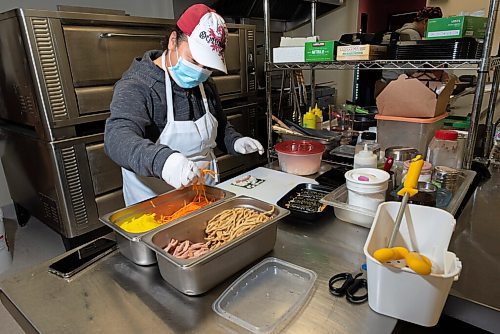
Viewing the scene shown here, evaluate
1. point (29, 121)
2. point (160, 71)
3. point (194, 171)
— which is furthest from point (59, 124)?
point (194, 171)

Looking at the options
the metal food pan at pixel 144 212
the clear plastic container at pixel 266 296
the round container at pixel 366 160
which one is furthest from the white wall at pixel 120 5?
the clear plastic container at pixel 266 296

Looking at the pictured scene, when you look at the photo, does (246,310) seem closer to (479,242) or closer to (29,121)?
(479,242)

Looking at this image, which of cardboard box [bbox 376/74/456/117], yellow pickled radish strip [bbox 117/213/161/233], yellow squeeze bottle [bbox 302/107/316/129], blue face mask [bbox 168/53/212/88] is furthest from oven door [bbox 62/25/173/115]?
cardboard box [bbox 376/74/456/117]

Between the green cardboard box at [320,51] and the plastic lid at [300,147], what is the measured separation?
365 mm

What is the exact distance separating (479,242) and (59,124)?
194 centimetres

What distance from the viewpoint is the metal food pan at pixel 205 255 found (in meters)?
0.72

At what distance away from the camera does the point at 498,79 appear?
1.50m

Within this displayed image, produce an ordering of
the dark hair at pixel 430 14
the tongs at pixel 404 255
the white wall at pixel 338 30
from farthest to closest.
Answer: the white wall at pixel 338 30 → the dark hair at pixel 430 14 → the tongs at pixel 404 255

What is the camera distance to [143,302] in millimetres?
747

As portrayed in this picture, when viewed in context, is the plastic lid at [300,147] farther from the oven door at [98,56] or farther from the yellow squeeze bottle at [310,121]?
the oven door at [98,56]

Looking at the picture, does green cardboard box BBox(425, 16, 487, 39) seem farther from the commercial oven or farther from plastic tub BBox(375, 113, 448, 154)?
the commercial oven

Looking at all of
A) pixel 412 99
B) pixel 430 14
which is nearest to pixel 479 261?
pixel 412 99

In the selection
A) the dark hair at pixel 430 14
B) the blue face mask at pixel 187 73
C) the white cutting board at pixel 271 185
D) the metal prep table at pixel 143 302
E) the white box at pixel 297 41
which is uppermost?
the dark hair at pixel 430 14

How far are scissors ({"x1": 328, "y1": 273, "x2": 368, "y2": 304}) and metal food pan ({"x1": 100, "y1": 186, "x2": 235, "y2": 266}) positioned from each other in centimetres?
39
